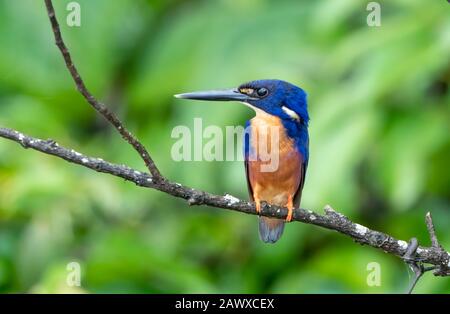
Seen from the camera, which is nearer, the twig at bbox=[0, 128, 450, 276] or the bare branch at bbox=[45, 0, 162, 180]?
the bare branch at bbox=[45, 0, 162, 180]

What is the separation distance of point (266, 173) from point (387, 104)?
1.52 meters

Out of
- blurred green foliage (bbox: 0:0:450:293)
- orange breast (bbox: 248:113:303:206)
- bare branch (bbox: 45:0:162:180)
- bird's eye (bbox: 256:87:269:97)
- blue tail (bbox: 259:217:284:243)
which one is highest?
blurred green foliage (bbox: 0:0:450:293)

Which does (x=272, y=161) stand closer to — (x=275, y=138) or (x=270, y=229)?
(x=275, y=138)

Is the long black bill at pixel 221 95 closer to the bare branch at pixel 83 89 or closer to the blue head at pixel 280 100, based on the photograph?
the blue head at pixel 280 100

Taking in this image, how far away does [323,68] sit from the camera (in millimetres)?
5719

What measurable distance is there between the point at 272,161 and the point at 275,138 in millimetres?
92

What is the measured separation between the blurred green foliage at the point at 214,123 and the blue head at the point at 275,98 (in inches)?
48.7

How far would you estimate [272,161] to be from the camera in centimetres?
357

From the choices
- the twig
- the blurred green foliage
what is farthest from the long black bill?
the blurred green foliage

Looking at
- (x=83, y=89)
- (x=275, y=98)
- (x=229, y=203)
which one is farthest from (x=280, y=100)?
(x=83, y=89)

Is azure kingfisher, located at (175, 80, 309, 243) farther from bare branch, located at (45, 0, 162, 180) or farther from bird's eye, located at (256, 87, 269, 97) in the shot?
bare branch, located at (45, 0, 162, 180)

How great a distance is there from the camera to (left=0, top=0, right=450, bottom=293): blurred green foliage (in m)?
4.80

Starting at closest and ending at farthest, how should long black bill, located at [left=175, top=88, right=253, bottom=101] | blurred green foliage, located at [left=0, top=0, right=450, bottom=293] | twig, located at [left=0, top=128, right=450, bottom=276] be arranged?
twig, located at [left=0, top=128, right=450, bottom=276] → long black bill, located at [left=175, top=88, right=253, bottom=101] → blurred green foliage, located at [left=0, top=0, right=450, bottom=293]
